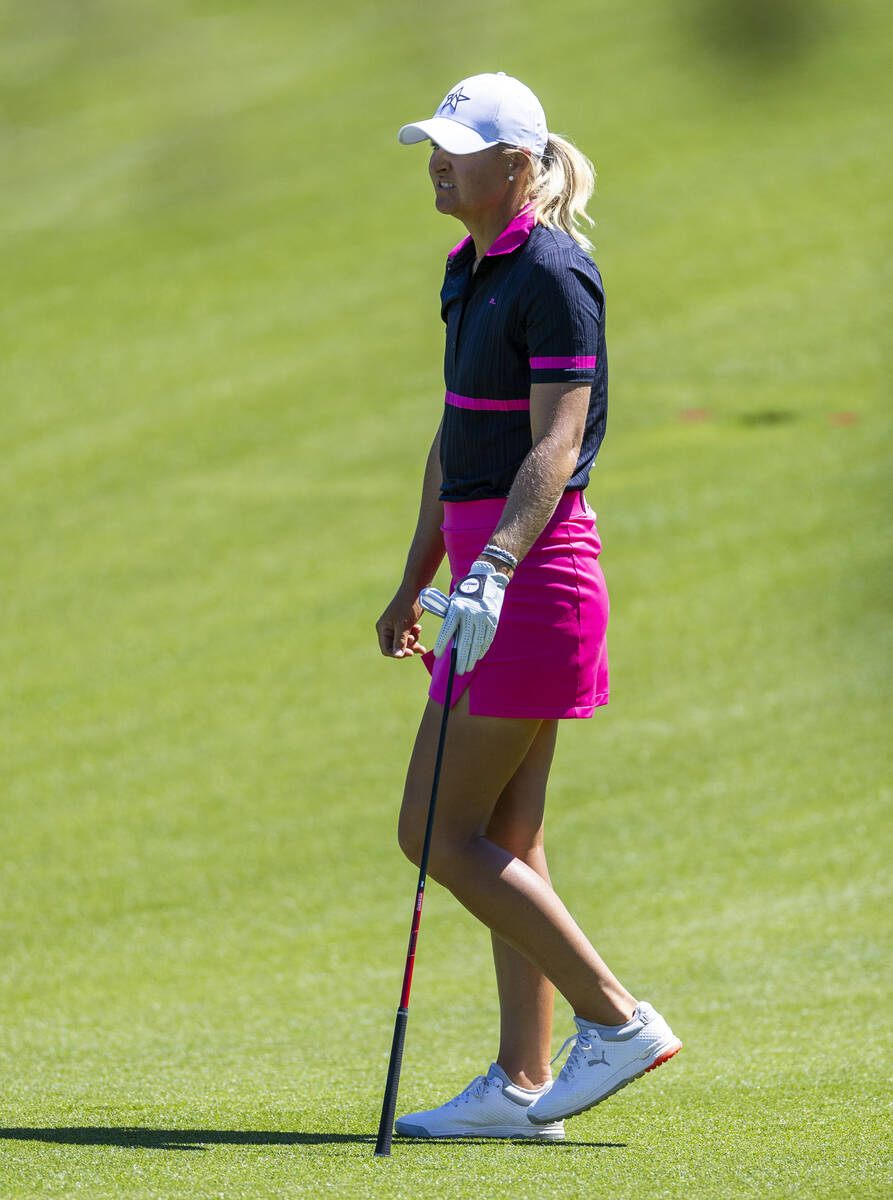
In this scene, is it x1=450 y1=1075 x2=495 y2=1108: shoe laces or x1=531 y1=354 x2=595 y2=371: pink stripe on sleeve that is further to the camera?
x1=450 y1=1075 x2=495 y2=1108: shoe laces

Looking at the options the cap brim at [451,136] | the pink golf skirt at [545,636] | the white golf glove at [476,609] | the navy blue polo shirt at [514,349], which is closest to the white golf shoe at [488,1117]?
the pink golf skirt at [545,636]

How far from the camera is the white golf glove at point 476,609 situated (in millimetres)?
3045

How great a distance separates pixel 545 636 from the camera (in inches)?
126

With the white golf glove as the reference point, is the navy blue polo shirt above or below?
above

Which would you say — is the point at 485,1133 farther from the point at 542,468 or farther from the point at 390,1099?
the point at 542,468

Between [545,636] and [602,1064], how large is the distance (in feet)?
2.82

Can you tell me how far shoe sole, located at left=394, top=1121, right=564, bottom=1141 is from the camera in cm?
332

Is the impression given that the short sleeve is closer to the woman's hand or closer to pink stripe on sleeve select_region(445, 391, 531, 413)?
pink stripe on sleeve select_region(445, 391, 531, 413)

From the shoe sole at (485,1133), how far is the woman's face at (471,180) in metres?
1.84

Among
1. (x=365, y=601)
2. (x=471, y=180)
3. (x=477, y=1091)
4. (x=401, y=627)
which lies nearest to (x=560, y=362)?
(x=471, y=180)

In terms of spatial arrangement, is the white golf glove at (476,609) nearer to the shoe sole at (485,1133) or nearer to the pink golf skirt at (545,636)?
the pink golf skirt at (545,636)

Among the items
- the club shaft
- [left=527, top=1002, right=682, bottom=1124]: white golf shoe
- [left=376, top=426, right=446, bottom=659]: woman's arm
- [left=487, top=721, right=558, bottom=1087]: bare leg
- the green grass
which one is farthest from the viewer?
[left=376, top=426, right=446, bottom=659]: woman's arm

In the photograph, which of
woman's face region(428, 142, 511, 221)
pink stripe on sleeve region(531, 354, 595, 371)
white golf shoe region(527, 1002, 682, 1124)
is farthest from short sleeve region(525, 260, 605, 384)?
white golf shoe region(527, 1002, 682, 1124)

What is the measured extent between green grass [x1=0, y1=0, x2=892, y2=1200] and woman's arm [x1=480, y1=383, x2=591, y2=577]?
0.66m
